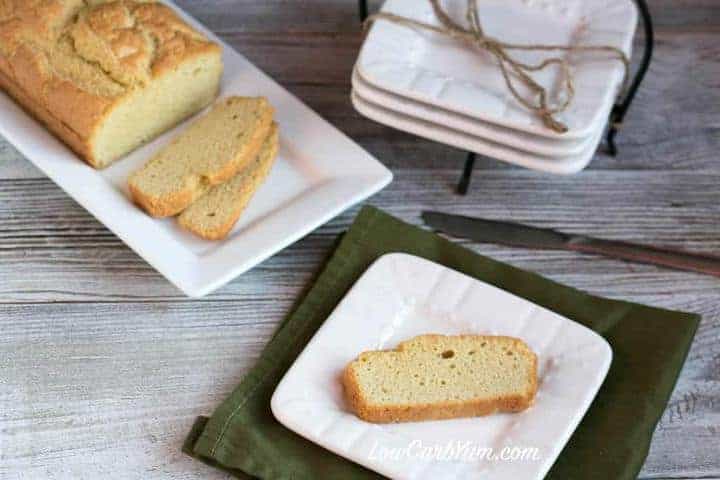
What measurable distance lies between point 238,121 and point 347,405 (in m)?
0.61

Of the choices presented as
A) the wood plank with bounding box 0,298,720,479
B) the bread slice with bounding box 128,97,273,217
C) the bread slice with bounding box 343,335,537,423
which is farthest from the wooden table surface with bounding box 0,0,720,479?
the bread slice with bounding box 343,335,537,423

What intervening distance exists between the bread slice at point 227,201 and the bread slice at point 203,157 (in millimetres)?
14

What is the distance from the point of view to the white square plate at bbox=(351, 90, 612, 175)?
65.3 inches

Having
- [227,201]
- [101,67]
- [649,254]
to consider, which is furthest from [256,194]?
[649,254]

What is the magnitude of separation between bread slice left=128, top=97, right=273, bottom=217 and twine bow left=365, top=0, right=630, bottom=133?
0.29 metres

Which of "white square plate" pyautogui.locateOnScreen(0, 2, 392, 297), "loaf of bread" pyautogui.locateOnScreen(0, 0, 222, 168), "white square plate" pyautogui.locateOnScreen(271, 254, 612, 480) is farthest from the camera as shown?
"loaf of bread" pyautogui.locateOnScreen(0, 0, 222, 168)

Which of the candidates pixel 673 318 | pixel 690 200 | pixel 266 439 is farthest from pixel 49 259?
pixel 690 200

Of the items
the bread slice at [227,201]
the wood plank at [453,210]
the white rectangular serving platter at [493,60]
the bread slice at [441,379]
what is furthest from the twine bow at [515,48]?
the bread slice at [441,379]

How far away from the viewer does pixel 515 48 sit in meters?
1.76

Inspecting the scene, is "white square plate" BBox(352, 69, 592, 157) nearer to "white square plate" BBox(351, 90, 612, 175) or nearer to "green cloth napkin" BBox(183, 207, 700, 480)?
"white square plate" BBox(351, 90, 612, 175)

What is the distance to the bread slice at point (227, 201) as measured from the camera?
1.66m

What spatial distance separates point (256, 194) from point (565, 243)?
1.84ft

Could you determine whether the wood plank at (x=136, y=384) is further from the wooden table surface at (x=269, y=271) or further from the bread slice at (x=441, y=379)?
the bread slice at (x=441, y=379)

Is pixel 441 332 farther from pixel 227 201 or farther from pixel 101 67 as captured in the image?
pixel 101 67
